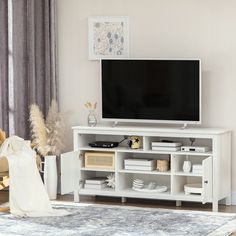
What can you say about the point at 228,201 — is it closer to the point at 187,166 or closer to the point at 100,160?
the point at 187,166

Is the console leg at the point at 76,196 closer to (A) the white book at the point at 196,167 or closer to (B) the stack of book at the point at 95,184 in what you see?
(B) the stack of book at the point at 95,184

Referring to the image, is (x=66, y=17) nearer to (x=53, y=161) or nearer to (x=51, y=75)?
(x=51, y=75)

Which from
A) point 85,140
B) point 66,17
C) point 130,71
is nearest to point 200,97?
point 130,71

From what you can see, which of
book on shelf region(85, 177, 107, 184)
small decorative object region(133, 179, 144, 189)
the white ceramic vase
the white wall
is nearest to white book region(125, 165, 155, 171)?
small decorative object region(133, 179, 144, 189)

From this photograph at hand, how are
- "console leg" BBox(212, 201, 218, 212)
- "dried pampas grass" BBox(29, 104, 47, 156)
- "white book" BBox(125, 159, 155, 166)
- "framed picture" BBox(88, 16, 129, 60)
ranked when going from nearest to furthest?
"console leg" BBox(212, 201, 218, 212) → "white book" BBox(125, 159, 155, 166) → "dried pampas grass" BBox(29, 104, 47, 156) → "framed picture" BBox(88, 16, 129, 60)

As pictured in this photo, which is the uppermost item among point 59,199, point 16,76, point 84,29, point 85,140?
point 84,29

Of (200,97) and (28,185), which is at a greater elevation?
(200,97)

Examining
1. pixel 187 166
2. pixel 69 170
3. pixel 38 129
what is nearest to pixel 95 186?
pixel 69 170

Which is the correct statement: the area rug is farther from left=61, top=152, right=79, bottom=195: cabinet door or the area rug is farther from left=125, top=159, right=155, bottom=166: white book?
left=125, top=159, right=155, bottom=166: white book

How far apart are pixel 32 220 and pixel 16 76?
6.09 ft

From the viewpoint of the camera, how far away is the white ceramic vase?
7.72m

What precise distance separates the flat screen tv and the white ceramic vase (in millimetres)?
703

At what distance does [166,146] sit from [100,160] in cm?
72

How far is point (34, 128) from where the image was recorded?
25.3ft
